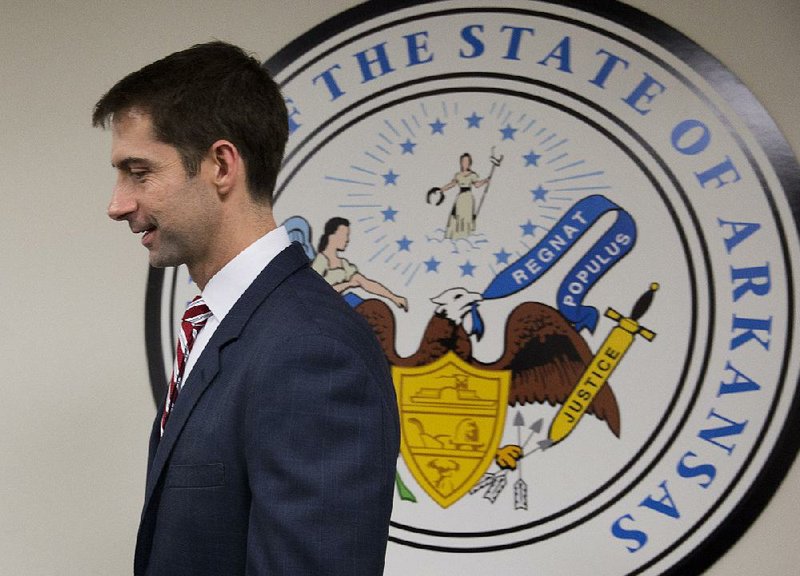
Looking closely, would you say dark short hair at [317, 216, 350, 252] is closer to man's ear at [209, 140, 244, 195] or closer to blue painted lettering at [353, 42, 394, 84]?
blue painted lettering at [353, 42, 394, 84]

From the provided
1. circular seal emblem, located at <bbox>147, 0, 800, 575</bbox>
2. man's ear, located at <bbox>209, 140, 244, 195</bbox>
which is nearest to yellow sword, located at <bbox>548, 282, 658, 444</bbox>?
circular seal emblem, located at <bbox>147, 0, 800, 575</bbox>

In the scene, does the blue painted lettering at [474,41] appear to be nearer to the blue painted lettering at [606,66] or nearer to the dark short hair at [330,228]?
the blue painted lettering at [606,66]

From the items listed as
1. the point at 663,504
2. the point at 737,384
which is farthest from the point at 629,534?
the point at 737,384

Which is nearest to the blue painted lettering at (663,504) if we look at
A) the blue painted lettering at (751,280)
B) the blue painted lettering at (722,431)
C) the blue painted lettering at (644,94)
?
the blue painted lettering at (722,431)

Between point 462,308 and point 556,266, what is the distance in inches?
9.4

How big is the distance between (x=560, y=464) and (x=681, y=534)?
11.8 inches

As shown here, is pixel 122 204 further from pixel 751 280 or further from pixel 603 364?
pixel 751 280

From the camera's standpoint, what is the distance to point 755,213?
6.99ft

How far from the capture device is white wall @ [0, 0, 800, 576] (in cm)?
251

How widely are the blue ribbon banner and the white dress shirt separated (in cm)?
97

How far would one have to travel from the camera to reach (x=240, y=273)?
4.45ft

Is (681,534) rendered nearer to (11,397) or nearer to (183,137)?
(183,137)

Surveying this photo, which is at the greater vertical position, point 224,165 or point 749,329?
point 224,165

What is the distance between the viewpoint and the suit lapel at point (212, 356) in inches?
50.3
